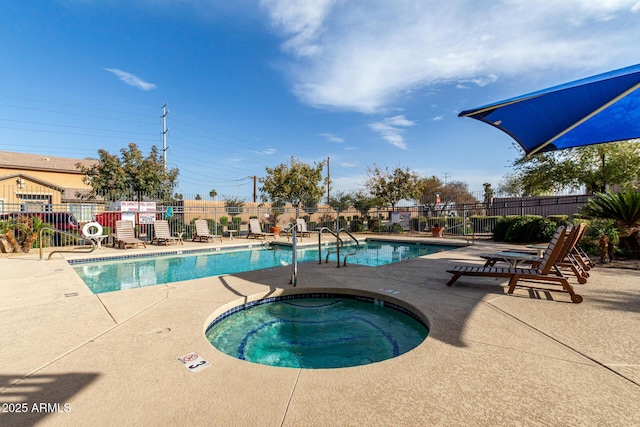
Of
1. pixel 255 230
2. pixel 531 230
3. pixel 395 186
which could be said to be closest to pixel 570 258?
pixel 531 230

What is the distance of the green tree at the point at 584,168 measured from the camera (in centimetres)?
1552

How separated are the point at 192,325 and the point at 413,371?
2297mm

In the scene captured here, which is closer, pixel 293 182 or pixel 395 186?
pixel 395 186

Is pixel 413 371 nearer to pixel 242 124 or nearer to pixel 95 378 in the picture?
pixel 95 378

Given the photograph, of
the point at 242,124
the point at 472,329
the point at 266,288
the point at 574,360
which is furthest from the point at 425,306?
the point at 242,124

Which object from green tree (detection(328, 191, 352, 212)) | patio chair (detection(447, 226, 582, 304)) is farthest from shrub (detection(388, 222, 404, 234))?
patio chair (detection(447, 226, 582, 304))

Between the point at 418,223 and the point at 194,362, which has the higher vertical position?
the point at 418,223

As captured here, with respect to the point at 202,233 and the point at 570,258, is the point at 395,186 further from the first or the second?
the point at 570,258

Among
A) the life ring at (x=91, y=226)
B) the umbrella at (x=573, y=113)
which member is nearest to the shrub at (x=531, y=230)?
the umbrella at (x=573, y=113)

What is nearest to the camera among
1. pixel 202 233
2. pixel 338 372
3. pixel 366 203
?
pixel 338 372

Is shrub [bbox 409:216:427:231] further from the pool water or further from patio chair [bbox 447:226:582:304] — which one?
the pool water

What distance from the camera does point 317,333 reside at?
3.75 meters

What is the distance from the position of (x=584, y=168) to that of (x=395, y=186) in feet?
34.3

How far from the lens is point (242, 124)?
87.1ft
